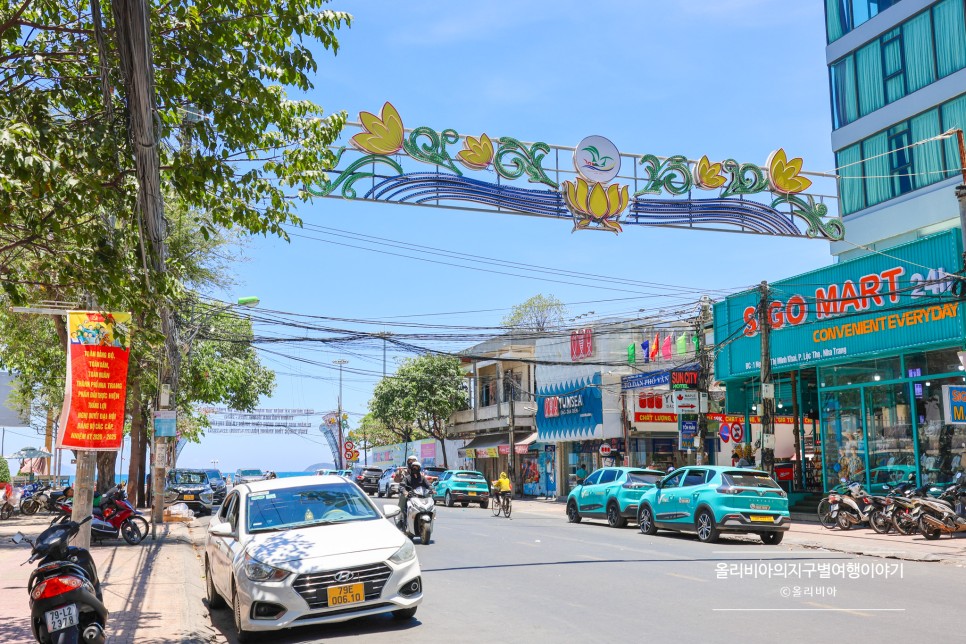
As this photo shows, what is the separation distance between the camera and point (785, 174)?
75.2ft

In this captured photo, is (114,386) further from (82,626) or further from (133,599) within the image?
(82,626)

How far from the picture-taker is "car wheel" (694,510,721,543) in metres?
18.9

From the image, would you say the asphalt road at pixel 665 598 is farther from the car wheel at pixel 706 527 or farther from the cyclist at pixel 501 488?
the cyclist at pixel 501 488

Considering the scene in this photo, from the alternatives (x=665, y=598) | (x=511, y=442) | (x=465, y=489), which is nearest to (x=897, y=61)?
(x=465, y=489)

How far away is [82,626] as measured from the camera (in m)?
6.91

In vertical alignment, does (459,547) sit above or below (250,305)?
below

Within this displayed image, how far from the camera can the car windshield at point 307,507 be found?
9773 mm

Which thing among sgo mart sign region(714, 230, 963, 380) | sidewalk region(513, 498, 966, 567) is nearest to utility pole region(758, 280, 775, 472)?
sgo mart sign region(714, 230, 963, 380)

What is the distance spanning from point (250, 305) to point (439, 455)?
42.9 m

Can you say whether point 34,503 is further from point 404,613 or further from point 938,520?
point 938,520

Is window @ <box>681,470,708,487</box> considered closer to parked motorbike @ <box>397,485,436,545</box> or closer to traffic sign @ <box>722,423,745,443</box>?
parked motorbike @ <box>397,485,436,545</box>

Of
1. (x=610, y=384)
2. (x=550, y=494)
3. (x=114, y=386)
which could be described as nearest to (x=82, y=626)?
(x=114, y=386)

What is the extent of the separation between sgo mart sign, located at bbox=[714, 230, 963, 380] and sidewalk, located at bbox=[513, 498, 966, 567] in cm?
537

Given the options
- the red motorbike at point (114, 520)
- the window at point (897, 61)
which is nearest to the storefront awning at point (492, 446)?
the window at point (897, 61)
